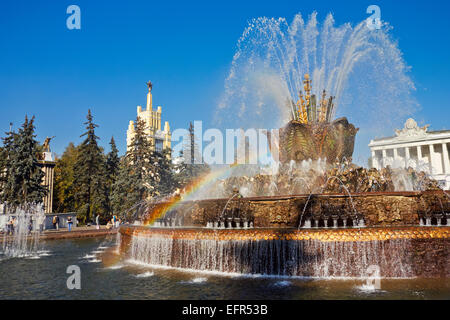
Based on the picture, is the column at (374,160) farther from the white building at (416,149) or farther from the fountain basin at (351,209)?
the fountain basin at (351,209)

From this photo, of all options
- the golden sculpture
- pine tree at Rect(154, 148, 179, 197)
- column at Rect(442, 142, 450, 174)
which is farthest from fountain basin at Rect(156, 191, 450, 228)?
column at Rect(442, 142, 450, 174)

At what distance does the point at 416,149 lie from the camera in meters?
58.4

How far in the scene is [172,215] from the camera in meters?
12.1

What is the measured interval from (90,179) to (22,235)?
15897mm

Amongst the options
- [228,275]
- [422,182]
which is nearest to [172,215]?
[228,275]

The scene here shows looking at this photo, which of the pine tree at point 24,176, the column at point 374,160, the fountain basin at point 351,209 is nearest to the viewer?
the fountain basin at point 351,209

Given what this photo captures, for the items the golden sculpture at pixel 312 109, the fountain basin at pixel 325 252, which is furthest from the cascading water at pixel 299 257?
the golden sculpture at pixel 312 109

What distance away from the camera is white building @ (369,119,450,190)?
179 ft

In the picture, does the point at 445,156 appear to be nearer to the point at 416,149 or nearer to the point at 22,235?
the point at 416,149

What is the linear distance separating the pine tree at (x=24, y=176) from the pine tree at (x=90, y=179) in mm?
4665

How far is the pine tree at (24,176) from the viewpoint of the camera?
92.3 feet

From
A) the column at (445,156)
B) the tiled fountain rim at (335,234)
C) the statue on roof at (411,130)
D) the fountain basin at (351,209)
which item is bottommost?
the tiled fountain rim at (335,234)

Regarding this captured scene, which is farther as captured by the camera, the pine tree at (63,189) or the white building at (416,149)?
the white building at (416,149)

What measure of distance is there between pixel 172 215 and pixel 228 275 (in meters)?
4.55
